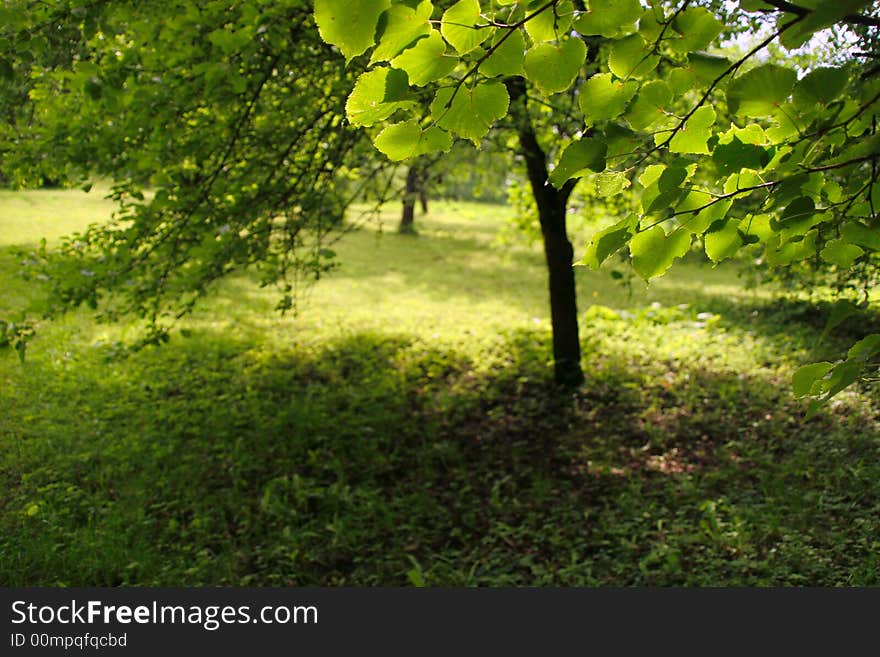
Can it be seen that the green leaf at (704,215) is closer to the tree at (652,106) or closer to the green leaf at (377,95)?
the tree at (652,106)

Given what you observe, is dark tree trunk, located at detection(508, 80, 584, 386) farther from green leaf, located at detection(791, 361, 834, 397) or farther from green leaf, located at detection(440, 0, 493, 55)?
green leaf, located at detection(440, 0, 493, 55)

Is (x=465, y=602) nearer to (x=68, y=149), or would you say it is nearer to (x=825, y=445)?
(x=825, y=445)

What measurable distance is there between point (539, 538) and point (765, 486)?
176 cm

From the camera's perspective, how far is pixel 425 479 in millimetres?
5762

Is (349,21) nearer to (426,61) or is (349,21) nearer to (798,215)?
(426,61)

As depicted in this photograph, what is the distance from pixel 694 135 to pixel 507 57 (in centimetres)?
56

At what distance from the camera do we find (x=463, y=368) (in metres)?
8.21

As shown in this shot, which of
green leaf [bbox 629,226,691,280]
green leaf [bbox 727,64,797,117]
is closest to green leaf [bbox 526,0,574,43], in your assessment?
green leaf [bbox 727,64,797,117]

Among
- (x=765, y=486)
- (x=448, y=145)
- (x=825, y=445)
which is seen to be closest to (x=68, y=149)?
(x=448, y=145)

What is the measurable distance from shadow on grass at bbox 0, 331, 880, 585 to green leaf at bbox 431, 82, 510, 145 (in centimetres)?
361

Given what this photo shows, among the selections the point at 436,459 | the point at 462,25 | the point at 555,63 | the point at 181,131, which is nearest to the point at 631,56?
the point at 555,63

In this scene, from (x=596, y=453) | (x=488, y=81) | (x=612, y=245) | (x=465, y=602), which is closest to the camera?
(x=488, y=81)

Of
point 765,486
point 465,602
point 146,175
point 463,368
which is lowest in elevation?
point 465,602

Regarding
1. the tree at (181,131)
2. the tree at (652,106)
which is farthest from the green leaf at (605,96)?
the tree at (181,131)
